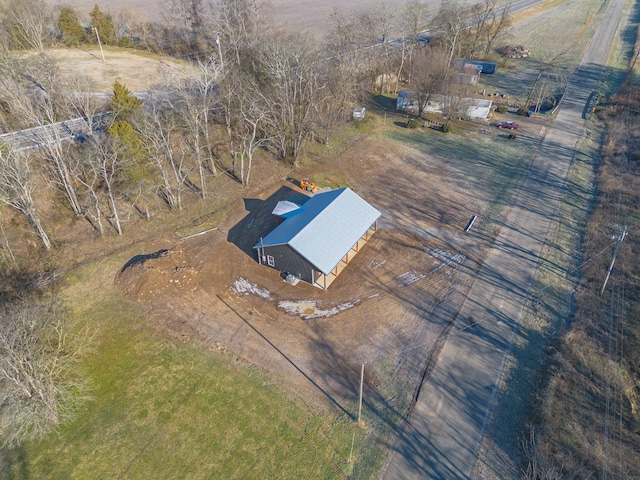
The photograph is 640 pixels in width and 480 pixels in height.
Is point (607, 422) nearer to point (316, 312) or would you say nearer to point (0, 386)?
point (316, 312)

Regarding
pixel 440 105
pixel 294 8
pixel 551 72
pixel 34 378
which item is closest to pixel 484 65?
pixel 551 72

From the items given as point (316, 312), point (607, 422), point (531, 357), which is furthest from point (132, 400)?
point (607, 422)

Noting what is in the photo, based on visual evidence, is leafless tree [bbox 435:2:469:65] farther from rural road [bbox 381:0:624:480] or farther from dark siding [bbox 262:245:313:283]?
dark siding [bbox 262:245:313:283]

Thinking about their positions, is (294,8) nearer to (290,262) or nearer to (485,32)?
(485,32)

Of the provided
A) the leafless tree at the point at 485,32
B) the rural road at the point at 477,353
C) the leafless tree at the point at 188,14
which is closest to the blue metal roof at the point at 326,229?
the rural road at the point at 477,353

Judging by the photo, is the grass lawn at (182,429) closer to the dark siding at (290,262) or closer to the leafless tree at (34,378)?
the leafless tree at (34,378)
